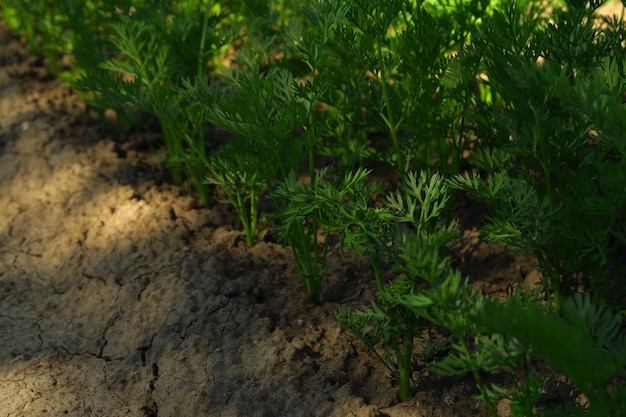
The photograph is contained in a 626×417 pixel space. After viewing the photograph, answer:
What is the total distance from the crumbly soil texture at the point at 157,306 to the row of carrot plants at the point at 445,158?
12 centimetres

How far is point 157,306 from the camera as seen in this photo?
2.57 m

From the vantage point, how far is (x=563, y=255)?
7.38ft

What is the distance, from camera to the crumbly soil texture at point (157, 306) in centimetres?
225

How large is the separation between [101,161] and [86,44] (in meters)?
0.52

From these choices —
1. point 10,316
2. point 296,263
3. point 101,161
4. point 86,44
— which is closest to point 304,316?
point 296,263

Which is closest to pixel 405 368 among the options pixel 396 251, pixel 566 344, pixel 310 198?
pixel 396 251

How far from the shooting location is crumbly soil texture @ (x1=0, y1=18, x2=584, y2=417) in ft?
7.38

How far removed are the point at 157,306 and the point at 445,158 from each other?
3.82 feet

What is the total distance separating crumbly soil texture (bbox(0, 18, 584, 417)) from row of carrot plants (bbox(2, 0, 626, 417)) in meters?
0.12

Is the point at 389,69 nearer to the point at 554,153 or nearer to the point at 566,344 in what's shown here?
the point at 554,153

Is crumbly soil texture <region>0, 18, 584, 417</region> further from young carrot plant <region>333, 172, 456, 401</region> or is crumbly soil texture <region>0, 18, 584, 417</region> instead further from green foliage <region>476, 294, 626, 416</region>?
green foliage <region>476, 294, 626, 416</region>

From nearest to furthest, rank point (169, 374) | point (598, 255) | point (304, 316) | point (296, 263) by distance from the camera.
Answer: point (598, 255) < point (169, 374) < point (304, 316) < point (296, 263)

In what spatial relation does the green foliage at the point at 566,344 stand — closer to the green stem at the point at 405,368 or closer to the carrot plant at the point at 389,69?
the green stem at the point at 405,368

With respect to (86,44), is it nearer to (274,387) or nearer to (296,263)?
(296,263)
